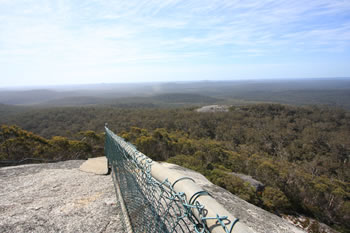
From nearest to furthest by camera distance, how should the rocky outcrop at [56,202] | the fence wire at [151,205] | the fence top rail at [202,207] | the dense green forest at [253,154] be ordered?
the fence top rail at [202,207] < the fence wire at [151,205] < the rocky outcrop at [56,202] < the dense green forest at [253,154]

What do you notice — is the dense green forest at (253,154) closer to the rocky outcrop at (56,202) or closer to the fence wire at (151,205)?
the rocky outcrop at (56,202)

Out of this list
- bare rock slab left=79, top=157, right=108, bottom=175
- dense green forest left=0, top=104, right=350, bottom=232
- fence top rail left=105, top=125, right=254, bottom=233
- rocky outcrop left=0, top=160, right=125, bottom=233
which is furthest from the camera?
dense green forest left=0, top=104, right=350, bottom=232

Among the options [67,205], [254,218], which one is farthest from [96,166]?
[254,218]

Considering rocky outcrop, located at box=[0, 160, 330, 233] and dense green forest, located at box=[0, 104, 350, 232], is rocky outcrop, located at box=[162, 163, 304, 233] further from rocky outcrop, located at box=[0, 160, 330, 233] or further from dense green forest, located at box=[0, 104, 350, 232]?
dense green forest, located at box=[0, 104, 350, 232]

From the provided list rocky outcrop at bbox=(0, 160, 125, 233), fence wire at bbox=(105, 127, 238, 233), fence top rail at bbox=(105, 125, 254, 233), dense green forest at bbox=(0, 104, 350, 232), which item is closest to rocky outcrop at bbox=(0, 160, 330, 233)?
rocky outcrop at bbox=(0, 160, 125, 233)

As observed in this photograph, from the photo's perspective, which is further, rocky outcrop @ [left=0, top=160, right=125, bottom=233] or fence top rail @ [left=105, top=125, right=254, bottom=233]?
rocky outcrop @ [left=0, top=160, right=125, bottom=233]

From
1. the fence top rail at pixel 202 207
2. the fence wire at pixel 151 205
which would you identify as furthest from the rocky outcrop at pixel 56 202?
the fence top rail at pixel 202 207

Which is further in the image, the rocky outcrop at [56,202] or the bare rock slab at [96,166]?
the bare rock slab at [96,166]

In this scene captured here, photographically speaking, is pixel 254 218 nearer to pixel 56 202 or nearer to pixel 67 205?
pixel 67 205

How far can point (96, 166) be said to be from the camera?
686 centimetres

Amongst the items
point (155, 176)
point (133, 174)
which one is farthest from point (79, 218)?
point (155, 176)

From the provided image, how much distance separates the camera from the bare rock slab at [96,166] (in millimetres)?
6416

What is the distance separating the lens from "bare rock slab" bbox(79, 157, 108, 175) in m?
6.42

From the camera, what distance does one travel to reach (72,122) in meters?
44.1
